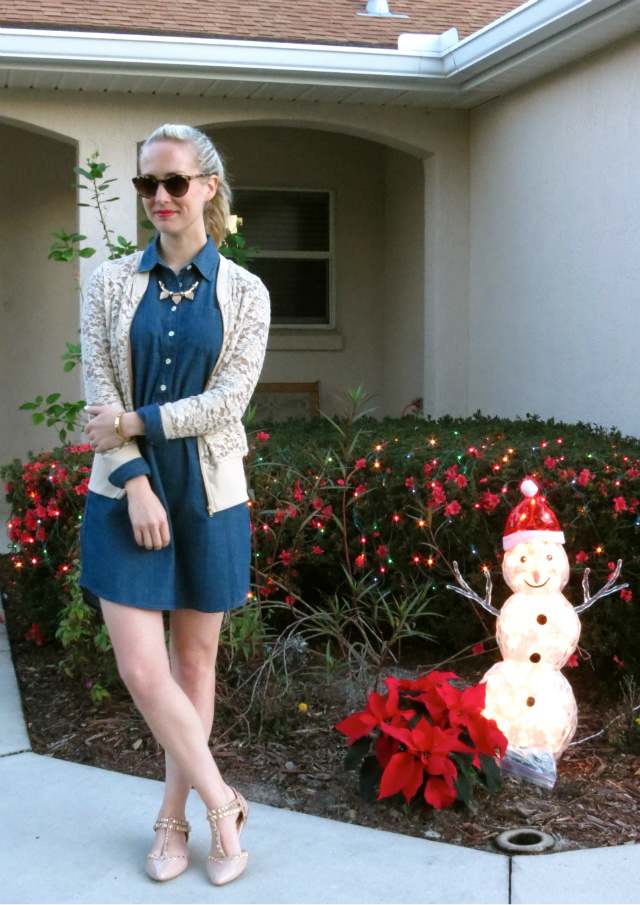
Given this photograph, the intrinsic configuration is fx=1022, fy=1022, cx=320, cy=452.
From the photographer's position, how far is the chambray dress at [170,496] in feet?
8.78

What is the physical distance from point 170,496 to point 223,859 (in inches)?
40.7

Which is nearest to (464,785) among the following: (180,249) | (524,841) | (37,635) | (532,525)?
(524,841)

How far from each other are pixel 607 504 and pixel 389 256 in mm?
5920

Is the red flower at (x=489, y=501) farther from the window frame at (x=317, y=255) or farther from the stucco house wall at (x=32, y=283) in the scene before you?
the stucco house wall at (x=32, y=283)

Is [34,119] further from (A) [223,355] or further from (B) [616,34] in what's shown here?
(A) [223,355]

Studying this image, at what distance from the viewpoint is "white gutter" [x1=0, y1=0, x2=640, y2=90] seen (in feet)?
21.4

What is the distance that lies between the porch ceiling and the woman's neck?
409cm

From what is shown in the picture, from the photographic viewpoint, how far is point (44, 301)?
9250mm

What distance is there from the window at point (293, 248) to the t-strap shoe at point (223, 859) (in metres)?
7.13

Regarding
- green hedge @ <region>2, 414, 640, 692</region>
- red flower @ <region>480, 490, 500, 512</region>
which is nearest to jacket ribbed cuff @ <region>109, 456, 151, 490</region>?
green hedge @ <region>2, 414, 640, 692</region>

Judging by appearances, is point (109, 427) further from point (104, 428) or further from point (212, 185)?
point (212, 185)

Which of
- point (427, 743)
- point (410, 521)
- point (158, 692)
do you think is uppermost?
point (410, 521)

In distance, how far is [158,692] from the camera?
8.83 ft

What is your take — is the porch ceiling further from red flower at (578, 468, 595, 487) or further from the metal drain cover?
the metal drain cover
